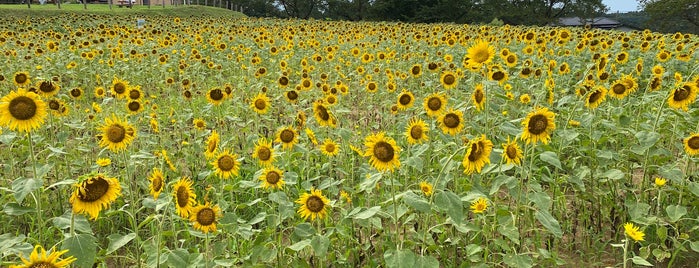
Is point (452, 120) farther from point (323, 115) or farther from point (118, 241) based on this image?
point (118, 241)

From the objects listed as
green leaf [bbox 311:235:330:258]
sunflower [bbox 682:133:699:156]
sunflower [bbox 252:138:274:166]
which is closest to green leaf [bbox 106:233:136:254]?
green leaf [bbox 311:235:330:258]

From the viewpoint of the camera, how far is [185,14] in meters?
33.0

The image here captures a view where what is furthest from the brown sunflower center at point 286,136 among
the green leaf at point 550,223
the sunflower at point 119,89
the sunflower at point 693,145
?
the sunflower at point 693,145

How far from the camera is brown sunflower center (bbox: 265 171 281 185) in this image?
2914 mm

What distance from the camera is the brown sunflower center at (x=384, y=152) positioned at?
2.46m

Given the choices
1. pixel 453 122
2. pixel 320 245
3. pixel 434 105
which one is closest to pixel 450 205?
pixel 320 245

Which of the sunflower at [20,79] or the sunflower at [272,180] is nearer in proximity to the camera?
the sunflower at [272,180]

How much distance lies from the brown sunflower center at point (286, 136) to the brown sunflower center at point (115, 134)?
3.30ft

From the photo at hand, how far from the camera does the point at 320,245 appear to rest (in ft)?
7.93

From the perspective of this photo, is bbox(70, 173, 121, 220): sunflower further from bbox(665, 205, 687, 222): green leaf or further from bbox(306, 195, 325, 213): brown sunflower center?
bbox(665, 205, 687, 222): green leaf

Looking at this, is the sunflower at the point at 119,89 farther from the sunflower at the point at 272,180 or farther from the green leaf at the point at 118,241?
the green leaf at the point at 118,241

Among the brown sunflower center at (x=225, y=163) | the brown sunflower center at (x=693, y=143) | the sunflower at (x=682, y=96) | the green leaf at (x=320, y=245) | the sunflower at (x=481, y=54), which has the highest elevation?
the sunflower at (x=481, y=54)

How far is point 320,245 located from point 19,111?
159cm

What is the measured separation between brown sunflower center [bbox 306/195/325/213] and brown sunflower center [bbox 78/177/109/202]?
105 centimetres
